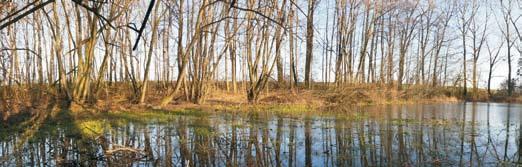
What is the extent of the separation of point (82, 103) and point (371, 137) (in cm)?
1110

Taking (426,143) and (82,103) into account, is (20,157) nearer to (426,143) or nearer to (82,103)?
(426,143)

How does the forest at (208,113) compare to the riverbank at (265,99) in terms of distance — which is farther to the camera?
the riverbank at (265,99)

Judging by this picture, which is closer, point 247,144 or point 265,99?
point 247,144

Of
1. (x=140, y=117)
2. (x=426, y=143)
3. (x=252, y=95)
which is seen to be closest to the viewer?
(x=426, y=143)

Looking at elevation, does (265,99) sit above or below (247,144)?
above

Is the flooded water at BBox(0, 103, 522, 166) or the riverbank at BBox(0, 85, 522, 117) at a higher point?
the riverbank at BBox(0, 85, 522, 117)

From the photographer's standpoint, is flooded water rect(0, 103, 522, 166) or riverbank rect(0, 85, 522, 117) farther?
riverbank rect(0, 85, 522, 117)

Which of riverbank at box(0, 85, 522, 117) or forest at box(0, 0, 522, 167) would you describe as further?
riverbank at box(0, 85, 522, 117)

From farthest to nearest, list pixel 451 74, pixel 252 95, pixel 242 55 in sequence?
pixel 451 74
pixel 242 55
pixel 252 95

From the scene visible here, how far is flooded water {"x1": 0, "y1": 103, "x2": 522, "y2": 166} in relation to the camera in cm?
694

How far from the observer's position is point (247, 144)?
8641 millimetres

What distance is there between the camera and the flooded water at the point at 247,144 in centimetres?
694

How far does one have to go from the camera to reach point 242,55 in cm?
2861

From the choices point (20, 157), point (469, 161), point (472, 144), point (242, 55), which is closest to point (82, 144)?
point (20, 157)
